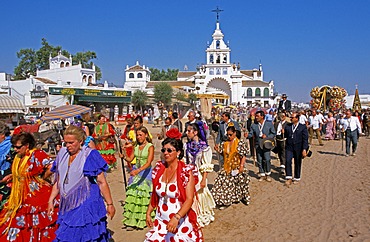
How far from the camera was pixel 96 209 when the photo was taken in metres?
3.37

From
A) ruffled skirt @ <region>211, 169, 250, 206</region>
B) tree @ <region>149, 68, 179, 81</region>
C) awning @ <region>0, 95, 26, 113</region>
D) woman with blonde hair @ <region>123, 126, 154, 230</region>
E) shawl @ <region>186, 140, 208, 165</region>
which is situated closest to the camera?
woman with blonde hair @ <region>123, 126, 154, 230</region>

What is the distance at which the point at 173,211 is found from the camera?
3307 mm

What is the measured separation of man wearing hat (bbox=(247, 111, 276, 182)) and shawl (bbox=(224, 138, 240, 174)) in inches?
88.1

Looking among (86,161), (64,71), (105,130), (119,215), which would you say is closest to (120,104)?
(64,71)

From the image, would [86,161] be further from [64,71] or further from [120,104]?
[64,71]

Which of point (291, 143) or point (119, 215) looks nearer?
point (119, 215)

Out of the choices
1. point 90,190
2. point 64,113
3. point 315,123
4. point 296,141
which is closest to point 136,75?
point 315,123

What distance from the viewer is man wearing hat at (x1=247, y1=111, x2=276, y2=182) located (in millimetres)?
8578

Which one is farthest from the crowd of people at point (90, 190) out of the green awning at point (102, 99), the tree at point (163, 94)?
the tree at point (163, 94)

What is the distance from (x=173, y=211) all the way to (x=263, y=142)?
222 inches

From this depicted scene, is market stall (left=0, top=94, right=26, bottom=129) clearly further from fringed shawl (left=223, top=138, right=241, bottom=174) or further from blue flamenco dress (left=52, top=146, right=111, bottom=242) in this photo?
blue flamenco dress (left=52, top=146, right=111, bottom=242)

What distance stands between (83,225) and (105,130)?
6.47 meters

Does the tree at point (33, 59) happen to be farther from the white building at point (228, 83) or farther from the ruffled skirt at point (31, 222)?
the ruffled skirt at point (31, 222)

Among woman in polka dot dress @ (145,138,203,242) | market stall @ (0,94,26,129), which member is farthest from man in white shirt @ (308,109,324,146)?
market stall @ (0,94,26,129)
